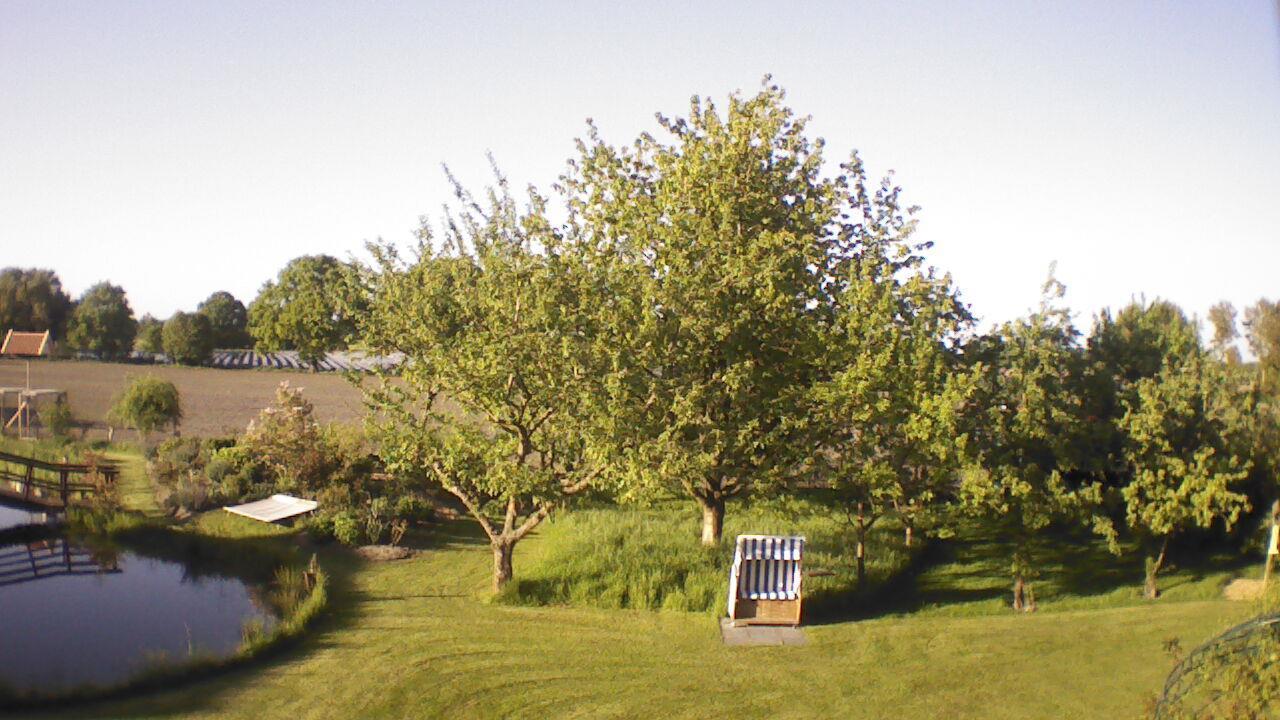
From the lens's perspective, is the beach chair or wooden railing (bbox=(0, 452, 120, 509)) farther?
wooden railing (bbox=(0, 452, 120, 509))

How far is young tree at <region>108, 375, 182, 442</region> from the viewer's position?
2333 centimetres

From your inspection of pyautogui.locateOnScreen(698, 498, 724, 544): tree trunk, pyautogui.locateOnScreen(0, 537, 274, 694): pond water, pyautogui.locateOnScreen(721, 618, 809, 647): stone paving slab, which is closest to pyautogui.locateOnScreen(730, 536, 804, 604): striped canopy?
pyautogui.locateOnScreen(721, 618, 809, 647): stone paving slab

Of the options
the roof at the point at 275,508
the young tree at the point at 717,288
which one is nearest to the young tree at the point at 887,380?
the young tree at the point at 717,288

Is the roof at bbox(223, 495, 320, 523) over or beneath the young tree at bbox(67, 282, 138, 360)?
beneath

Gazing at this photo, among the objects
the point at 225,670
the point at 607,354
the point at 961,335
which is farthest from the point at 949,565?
the point at 225,670

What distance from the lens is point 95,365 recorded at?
29.8 metres

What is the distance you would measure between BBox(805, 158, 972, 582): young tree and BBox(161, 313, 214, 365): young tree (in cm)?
2343

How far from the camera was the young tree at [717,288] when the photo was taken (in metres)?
14.0

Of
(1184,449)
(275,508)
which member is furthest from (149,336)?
(1184,449)

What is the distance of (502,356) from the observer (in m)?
13.4

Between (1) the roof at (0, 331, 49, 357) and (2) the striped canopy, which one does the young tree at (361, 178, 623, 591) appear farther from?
(1) the roof at (0, 331, 49, 357)

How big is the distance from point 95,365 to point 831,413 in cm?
2419

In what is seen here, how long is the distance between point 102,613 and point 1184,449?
15976 millimetres

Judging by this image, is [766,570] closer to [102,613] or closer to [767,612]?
[767,612]
